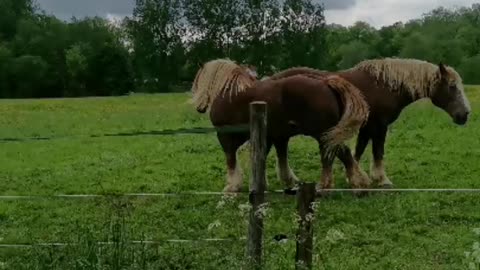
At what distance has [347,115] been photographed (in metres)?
8.75

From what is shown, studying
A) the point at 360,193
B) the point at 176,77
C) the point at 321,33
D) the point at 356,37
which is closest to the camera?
the point at 360,193

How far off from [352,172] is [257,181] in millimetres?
3849

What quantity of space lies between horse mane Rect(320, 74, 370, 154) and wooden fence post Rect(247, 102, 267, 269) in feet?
11.2

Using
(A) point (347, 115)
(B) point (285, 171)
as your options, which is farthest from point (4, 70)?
(A) point (347, 115)

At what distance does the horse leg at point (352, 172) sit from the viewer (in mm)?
8969

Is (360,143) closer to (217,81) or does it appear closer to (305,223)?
(217,81)

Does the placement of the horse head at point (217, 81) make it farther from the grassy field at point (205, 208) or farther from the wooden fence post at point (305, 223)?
the wooden fence post at point (305, 223)

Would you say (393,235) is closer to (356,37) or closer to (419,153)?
(419,153)

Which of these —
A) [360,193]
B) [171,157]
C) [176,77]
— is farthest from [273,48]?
[360,193]

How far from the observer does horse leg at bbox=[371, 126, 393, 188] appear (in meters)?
9.40

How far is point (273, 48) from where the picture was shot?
58250 millimetres

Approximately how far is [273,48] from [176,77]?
7.33 metres

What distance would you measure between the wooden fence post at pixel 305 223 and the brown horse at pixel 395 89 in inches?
169

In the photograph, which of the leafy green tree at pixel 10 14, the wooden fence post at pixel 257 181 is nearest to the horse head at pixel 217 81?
the wooden fence post at pixel 257 181
